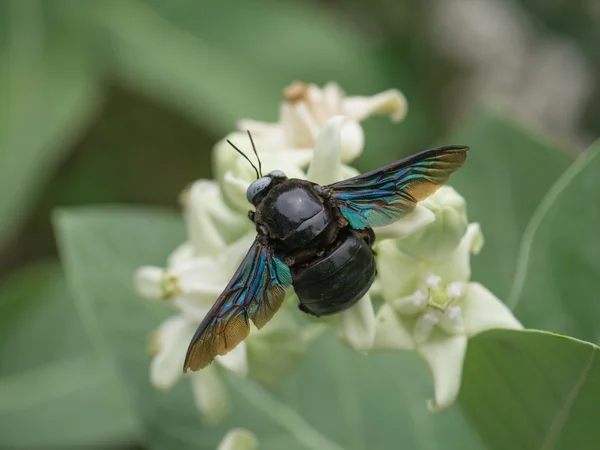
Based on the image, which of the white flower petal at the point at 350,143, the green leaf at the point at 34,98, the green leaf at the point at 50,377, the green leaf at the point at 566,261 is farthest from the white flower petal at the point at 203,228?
the green leaf at the point at 34,98

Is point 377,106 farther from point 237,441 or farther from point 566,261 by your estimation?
point 237,441

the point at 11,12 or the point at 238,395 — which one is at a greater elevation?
the point at 11,12

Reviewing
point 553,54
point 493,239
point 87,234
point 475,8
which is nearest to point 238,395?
point 87,234

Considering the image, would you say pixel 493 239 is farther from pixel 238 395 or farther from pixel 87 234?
pixel 87 234

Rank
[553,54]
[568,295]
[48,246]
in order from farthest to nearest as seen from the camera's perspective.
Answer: [553,54], [48,246], [568,295]

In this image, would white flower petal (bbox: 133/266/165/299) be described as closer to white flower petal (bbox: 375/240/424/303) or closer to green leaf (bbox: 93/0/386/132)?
white flower petal (bbox: 375/240/424/303)

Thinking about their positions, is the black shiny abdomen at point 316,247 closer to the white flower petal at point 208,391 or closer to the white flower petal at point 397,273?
the white flower petal at point 397,273

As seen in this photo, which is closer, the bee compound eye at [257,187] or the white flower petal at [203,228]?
the bee compound eye at [257,187]
